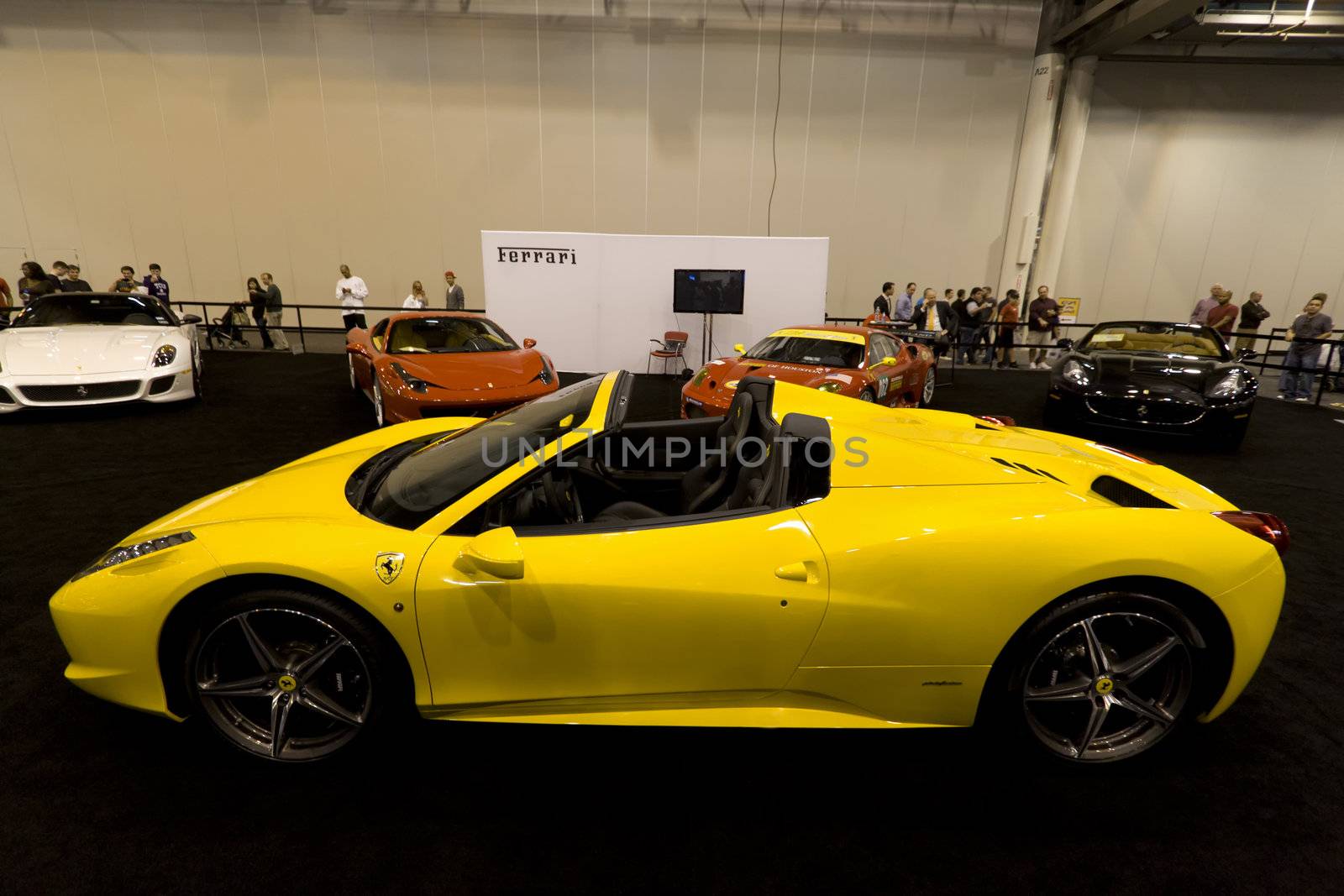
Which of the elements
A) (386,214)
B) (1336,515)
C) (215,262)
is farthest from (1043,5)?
(215,262)

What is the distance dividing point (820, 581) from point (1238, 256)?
18.1m

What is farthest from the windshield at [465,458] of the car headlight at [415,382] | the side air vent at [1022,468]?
the car headlight at [415,382]

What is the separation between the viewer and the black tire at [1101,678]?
1.86 metres

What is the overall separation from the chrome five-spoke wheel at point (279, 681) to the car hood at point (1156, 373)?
646 centimetres

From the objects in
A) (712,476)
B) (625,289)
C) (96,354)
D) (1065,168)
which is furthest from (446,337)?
(1065,168)

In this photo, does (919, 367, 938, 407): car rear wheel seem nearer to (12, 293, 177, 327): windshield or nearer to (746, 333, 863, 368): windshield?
(746, 333, 863, 368): windshield

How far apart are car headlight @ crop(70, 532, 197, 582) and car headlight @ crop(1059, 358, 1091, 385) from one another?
6833 mm

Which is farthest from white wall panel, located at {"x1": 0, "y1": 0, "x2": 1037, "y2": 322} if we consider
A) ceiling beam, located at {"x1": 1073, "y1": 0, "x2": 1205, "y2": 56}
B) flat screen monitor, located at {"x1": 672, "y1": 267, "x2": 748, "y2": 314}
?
flat screen monitor, located at {"x1": 672, "y1": 267, "x2": 748, "y2": 314}

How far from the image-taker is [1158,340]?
22.2 ft

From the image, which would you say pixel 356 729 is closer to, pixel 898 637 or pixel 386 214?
pixel 898 637

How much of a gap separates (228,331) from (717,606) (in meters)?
13.2

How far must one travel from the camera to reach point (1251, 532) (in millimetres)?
1935

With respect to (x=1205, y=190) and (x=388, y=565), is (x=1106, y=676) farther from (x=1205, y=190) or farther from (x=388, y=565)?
(x=1205, y=190)

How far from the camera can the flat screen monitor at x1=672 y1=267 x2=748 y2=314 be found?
9.41 metres
